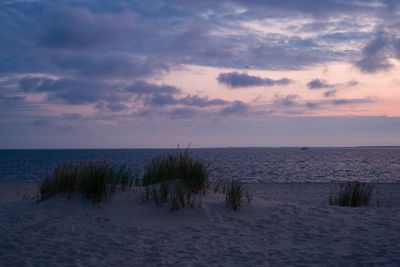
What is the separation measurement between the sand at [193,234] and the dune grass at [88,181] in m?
0.28

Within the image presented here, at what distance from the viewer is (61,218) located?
9.95 metres

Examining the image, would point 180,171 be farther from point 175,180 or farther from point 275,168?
point 275,168

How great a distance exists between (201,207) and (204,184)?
1325 mm

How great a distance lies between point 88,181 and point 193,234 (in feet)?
10.6

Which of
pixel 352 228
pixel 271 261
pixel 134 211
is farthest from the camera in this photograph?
pixel 134 211

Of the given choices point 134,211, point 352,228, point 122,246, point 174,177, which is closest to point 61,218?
point 134,211

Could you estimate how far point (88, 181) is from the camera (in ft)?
35.6

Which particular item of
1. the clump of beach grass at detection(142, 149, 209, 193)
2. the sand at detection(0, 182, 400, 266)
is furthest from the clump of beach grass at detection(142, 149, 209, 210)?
the sand at detection(0, 182, 400, 266)

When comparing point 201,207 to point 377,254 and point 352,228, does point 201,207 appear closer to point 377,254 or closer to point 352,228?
point 352,228

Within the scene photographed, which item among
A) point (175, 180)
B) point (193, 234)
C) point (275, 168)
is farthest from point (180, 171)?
point (275, 168)

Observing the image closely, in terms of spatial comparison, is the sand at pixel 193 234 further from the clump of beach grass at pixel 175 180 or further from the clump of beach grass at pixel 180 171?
the clump of beach grass at pixel 180 171

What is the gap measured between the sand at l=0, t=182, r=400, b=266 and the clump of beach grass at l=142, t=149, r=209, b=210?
25 cm

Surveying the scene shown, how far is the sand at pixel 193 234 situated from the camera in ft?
24.9

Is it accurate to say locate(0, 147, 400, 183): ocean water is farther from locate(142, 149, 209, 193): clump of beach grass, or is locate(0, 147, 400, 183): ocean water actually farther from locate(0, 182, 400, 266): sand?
locate(0, 182, 400, 266): sand
